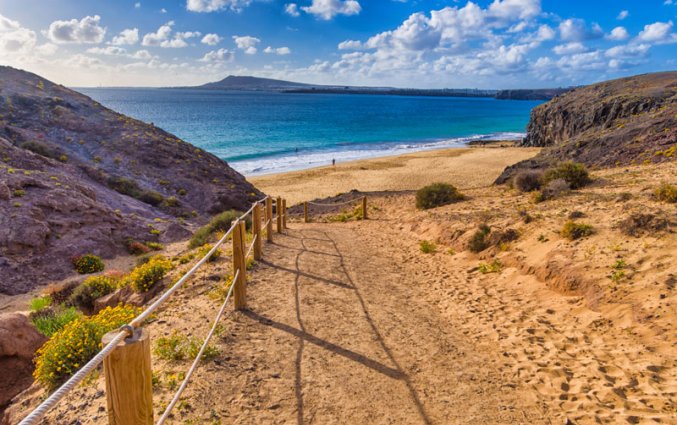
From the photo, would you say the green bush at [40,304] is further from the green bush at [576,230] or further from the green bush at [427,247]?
the green bush at [576,230]

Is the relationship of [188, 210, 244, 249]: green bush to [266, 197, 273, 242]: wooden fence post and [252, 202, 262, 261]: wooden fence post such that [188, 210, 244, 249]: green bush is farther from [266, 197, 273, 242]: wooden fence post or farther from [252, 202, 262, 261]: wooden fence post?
[252, 202, 262, 261]: wooden fence post

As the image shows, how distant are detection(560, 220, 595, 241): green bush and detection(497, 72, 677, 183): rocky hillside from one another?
10659 mm

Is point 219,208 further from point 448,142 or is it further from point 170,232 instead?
point 448,142

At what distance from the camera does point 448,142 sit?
69.2m

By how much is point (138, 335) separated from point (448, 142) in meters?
70.5

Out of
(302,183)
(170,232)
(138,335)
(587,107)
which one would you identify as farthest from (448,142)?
(138,335)

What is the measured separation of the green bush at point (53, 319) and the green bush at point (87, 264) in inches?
159

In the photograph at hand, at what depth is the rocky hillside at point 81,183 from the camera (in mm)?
12742

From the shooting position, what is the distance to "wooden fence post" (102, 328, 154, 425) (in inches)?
99.5

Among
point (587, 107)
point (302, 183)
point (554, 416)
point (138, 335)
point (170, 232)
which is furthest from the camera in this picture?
point (587, 107)

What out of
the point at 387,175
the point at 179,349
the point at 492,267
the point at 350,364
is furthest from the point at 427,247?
the point at 387,175

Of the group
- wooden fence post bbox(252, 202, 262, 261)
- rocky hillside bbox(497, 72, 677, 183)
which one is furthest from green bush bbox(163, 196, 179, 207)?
rocky hillside bbox(497, 72, 677, 183)

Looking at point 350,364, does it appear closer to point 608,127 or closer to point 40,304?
point 40,304

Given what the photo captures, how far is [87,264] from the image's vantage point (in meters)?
12.8
